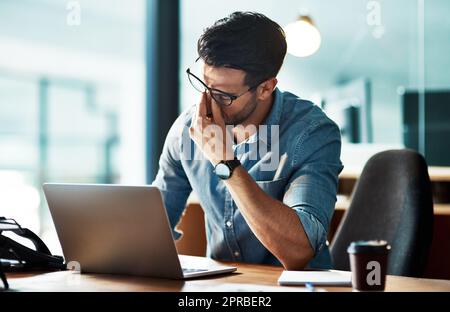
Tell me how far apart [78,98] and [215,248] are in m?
2.08

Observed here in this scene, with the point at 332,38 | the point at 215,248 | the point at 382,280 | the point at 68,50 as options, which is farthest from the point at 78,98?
the point at 382,280

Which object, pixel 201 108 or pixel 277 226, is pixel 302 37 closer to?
pixel 201 108

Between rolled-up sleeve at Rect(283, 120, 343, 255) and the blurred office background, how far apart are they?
66.8 inches

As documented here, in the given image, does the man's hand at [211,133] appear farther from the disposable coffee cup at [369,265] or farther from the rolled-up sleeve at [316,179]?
the disposable coffee cup at [369,265]

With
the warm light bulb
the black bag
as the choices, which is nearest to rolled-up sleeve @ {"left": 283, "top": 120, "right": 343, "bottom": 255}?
the black bag

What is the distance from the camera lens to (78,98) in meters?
3.84

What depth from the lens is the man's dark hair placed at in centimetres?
187

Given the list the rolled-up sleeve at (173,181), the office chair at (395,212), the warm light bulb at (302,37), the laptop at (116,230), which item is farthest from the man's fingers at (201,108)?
the warm light bulb at (302,37)

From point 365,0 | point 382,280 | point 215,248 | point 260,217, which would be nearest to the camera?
point 382,280

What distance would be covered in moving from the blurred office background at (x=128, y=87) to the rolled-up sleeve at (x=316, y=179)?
1696 millimetres

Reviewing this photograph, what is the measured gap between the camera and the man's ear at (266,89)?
6.43 ft

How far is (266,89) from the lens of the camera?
6.49 ft

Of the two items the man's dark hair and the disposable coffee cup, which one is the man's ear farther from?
the disposable coffee cup

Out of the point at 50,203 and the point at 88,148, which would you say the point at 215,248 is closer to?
the point at 50,203
